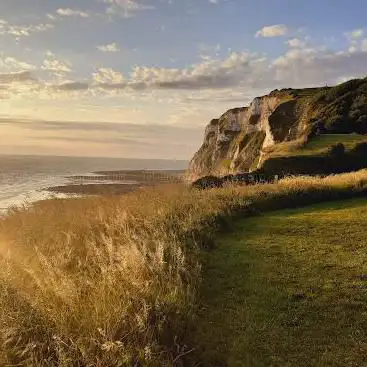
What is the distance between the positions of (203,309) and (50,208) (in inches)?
348

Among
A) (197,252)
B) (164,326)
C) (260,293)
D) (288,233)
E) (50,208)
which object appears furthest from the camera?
(50,208)

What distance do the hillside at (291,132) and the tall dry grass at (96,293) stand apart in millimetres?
18449

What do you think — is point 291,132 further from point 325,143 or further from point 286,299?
point 286,299

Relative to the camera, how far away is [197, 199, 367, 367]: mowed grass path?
5934 mm

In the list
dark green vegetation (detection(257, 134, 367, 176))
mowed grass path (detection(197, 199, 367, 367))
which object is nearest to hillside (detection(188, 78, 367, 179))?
dark green vegetation (detection(257, 134, 367, 176))

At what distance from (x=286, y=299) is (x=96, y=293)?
316 centimetres

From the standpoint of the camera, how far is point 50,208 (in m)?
14.8

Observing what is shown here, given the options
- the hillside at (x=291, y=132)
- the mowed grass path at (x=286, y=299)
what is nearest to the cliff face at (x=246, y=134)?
the hillside at (x=291, y=132)

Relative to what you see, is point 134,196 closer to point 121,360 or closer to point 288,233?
point 288,233

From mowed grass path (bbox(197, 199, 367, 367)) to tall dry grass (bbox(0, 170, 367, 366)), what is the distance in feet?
1.63

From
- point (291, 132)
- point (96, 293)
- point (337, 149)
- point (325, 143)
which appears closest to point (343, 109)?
point (291, 132)

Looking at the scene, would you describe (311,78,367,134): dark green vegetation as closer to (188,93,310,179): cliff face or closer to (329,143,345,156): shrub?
(188,93,310,179): cliff face

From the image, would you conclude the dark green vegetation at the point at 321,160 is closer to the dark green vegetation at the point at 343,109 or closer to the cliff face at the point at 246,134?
the dark green vegetation at the point at 343,109

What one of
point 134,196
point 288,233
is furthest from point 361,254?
point 134,196
